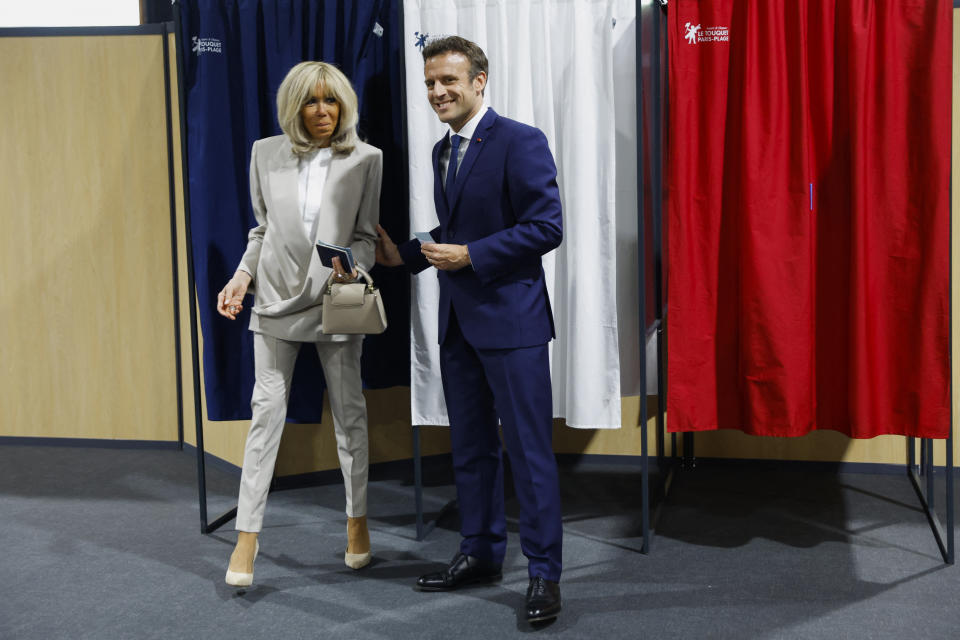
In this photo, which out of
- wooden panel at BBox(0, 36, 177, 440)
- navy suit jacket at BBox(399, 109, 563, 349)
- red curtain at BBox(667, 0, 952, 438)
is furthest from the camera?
wooden panel at BBox(0, 36, 177, 440)

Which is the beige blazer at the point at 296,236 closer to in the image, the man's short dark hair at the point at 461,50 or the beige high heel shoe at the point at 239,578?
the man's short dark hair at the point at 461,50

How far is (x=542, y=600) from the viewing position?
101 inches

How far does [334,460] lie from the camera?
13.2 ft

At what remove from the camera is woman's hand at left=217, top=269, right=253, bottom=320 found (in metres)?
2.84

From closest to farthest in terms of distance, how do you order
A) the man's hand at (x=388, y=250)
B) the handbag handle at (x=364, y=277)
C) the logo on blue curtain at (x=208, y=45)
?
the handbag handle at (x=364, y=277) → the man's hand at (x=388, y=250) → the logo on blue curtain at (x=208, y=45)

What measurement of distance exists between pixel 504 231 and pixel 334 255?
1.61ft

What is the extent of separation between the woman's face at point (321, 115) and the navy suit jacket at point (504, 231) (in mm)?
472

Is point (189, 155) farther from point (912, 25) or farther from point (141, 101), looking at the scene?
point (912, 25)

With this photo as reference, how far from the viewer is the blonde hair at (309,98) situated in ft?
9.10

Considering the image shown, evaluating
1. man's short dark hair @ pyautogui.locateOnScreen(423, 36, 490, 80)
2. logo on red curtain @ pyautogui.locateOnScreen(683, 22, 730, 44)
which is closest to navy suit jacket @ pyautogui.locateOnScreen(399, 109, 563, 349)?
man's short dark hair @ pyautogui.locateOnScreen(423, 36, 490, 80)

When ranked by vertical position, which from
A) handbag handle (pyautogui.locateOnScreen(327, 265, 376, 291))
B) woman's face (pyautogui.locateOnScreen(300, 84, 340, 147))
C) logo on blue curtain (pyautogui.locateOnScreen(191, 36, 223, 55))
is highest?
logo on blue curtain (pyautogui.locateOnScreen(191, 36, 223, 55))

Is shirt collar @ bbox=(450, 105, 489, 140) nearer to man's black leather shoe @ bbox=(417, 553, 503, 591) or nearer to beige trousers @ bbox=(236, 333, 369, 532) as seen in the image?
beige trousers @ bbox=(236, 333, 369, 532)

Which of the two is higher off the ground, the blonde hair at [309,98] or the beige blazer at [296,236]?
the blonde hair at [309,98]

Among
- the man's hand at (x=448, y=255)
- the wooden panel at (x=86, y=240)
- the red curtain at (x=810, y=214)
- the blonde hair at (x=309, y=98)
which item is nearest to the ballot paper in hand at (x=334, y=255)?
the man's hand at (x=448, y=255)
